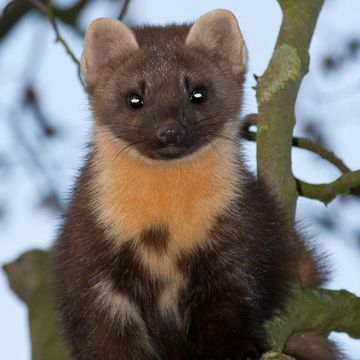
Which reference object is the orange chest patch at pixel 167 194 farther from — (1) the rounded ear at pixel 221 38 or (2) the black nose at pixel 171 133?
(1) the rounded ear at pixel 221 38

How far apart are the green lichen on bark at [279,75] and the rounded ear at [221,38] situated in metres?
0.18

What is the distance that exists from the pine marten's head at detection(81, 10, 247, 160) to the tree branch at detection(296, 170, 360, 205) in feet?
2.37

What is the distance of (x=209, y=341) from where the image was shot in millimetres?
7281

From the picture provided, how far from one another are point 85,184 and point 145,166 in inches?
17.6

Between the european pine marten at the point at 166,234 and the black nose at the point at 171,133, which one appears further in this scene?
the european pine marten at the point at 166,234

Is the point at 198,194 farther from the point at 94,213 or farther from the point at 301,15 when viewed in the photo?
the point at 301,15

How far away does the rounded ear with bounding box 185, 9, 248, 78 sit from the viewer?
25.2 ft

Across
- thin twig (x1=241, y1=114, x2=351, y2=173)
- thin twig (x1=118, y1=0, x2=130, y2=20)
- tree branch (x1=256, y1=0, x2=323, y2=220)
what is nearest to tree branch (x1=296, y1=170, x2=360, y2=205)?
tree branch (x1=256, y1=0, x2=323, y2=220)

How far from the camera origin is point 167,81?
7.22 metres

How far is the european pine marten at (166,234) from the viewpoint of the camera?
726 centimetres

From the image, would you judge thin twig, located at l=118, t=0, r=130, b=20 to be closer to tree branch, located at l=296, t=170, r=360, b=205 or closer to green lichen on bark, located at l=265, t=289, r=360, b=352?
tree branch, located at l=296, t=170, r=360, b=205

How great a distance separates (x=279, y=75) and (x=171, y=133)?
129 cm

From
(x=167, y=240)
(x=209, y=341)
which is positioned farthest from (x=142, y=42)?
(x=209, y=341)

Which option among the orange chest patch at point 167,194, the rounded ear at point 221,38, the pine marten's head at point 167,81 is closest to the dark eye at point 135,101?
the pine marten's head at point 167,81
